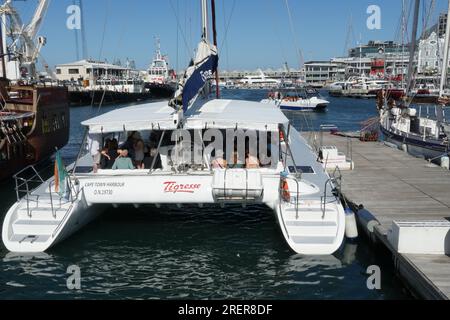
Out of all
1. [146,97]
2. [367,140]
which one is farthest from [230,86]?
[367,140]

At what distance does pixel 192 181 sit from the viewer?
9.85 metres

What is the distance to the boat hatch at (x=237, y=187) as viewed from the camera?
31.3ft

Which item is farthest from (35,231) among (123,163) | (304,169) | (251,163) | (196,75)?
(304,169)

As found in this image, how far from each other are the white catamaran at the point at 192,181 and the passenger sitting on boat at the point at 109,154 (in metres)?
0.15

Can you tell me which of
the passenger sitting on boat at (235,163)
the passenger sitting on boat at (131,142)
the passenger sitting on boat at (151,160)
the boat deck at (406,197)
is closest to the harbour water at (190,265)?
the boat deck at (406,197)

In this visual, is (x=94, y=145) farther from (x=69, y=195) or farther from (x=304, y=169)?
(x=304, y=169)

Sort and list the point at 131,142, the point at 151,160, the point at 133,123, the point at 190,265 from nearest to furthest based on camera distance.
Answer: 1. the point at 190,265
2. the point at 133,123
3. the point at 151,160
4. the point at 131,142

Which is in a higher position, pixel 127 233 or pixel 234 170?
pixel 234 170

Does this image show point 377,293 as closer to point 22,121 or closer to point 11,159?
point 11,159

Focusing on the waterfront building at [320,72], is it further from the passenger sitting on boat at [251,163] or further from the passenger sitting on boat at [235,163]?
the passenger sitting on boat at [251,163]

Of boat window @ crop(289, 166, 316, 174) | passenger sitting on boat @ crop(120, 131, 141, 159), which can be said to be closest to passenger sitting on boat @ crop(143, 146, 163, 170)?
passenger sitting on boat @ crop(120, 131, 141, 159)

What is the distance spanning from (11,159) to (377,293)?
14.5 m

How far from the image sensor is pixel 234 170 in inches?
392

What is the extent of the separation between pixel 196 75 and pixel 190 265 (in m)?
4.64
